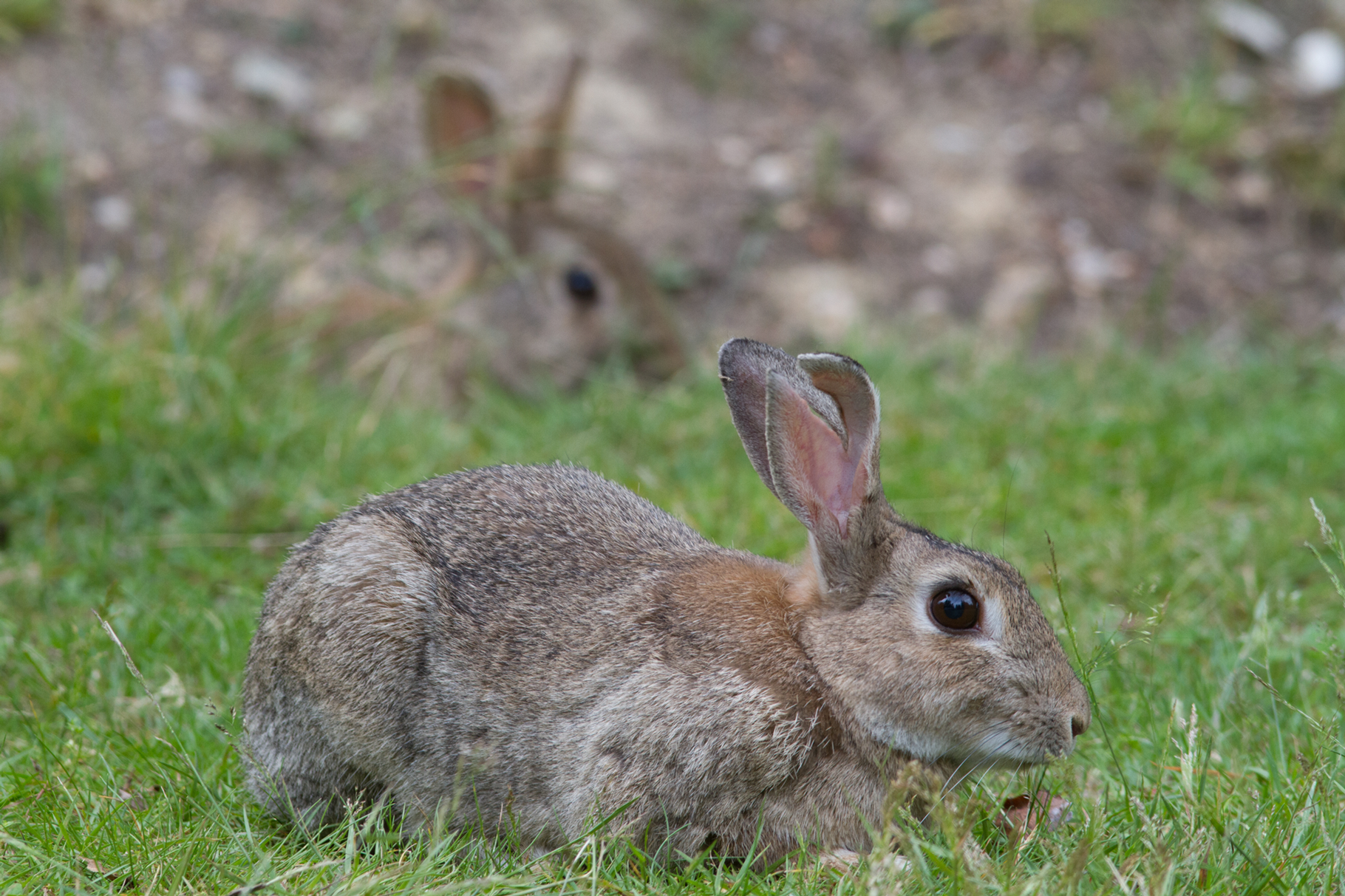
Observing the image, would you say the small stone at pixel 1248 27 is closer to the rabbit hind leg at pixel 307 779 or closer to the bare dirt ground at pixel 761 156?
the bare dirt ground at pixel 761 156

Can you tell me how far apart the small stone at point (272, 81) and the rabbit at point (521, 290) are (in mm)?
2481

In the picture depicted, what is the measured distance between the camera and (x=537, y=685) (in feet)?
11.4

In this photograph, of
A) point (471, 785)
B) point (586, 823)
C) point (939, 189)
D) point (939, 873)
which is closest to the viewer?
point (939, 873)

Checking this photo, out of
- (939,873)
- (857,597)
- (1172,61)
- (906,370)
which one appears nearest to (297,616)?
(857,597)

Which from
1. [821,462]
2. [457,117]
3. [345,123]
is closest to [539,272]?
[457,117]

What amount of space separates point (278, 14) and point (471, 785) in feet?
32.4

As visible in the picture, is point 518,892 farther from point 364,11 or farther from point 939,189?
point 364,11

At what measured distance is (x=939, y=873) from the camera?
9.29 feet

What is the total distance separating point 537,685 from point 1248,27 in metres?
12.0

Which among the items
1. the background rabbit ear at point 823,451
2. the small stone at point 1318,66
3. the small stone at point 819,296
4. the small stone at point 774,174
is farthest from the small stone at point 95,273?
the small stone at point 1318,66

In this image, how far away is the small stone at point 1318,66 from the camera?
41.4 feet

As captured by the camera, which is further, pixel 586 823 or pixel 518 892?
pixel 586 823

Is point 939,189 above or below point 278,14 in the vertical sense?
below

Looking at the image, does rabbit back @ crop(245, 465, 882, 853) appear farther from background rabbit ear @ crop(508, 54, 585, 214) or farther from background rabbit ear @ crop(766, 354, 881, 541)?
background rabbit ear @ crop(508, 54, 585, 214)
